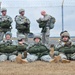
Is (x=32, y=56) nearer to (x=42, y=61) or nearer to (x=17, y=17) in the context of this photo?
(x=42, y=61)

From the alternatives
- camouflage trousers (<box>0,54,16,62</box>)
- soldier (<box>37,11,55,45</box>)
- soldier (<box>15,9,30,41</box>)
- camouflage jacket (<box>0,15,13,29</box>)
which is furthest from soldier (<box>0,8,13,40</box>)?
camouflage trousers (<box>0,54,16,62</box>)

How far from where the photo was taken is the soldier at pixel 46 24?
42.4ft

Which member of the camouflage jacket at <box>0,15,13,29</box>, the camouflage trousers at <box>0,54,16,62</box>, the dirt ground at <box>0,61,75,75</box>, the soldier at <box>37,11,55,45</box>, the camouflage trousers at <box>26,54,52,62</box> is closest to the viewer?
the dirt ground at <box>0,61,75,75</box>

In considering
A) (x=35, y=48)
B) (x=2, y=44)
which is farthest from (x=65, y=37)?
(x=2, y=44)

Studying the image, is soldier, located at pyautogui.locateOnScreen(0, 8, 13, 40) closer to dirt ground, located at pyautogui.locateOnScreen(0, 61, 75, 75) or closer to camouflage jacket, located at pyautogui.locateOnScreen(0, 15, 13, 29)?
camouflage jacket, located at pyautogui.locateOnScreen(0, 15, 13, 29)

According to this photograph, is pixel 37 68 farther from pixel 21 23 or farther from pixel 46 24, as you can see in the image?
pixel 46 24

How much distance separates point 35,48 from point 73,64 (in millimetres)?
1643

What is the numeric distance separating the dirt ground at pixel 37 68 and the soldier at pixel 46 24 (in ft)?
10.0

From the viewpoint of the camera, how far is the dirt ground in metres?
8.31

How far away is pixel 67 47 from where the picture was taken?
10906 millimetres

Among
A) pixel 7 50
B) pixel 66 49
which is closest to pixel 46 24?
pixel 66 49

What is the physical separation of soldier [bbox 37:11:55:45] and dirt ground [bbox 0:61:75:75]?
3.06 meters

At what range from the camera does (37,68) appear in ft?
29.4

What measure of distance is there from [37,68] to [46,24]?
430 centimetres
